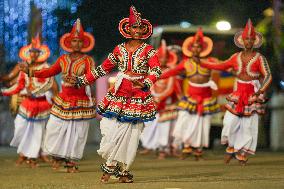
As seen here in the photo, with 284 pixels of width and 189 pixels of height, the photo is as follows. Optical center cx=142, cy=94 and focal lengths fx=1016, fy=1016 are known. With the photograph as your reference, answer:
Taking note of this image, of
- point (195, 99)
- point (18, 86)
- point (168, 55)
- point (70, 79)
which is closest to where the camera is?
point (70, 79)

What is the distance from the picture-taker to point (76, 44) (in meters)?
16.2

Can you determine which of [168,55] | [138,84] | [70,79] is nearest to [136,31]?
[138,84]

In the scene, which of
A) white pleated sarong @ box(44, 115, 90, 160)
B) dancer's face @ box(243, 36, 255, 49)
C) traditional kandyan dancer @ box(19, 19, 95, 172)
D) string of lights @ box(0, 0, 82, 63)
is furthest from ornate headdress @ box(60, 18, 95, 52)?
string of lights @ box(0, 0, 82, 63)

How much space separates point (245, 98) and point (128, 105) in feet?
13.6

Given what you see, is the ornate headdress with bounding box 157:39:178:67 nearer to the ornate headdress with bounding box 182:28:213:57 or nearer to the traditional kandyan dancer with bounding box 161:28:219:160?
the traditional kandyan dancer with bounding box 161:28:219:160

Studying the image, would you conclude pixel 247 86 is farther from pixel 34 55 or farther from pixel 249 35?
pixel 34 55

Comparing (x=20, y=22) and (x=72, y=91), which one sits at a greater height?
(x=20, y=22)

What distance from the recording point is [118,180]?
14.1 meters

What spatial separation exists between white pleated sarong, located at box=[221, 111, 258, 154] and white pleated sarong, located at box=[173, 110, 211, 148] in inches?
75.8

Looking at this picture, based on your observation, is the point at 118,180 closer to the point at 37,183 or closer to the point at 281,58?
the point at 37,183

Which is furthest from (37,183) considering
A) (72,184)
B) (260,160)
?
(260,160)

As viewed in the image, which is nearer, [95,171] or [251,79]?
[95,171]

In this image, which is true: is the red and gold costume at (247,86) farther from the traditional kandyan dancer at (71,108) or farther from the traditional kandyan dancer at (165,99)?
the traditional kandyan dancer at (165,99)

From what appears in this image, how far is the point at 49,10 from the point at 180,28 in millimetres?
4346
